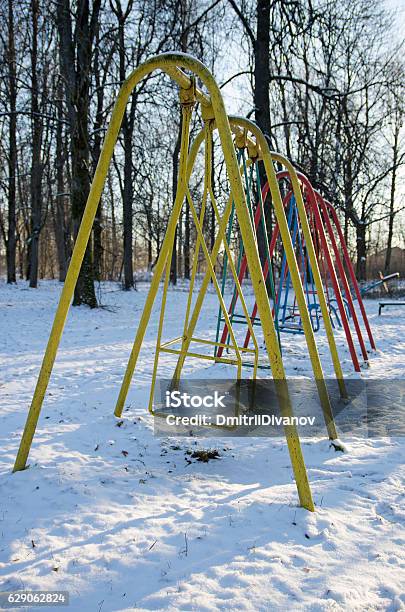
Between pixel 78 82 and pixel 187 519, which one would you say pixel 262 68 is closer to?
pixel 78 82

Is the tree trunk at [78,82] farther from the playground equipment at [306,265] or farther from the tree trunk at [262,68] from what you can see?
the playground equipment at [306,265]

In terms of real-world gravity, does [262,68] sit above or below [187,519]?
above

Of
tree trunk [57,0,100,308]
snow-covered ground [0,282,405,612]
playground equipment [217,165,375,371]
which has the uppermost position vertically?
tree trunk [57,0,100,308]

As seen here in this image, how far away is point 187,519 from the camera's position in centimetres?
214

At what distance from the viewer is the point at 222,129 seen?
2270mm

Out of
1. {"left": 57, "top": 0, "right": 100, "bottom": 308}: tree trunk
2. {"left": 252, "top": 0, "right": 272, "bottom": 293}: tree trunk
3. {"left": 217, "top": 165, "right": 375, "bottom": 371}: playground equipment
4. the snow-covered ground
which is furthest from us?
{"left": 252, "top": 0, "right": 272, "bottom": 293}: tree trunk

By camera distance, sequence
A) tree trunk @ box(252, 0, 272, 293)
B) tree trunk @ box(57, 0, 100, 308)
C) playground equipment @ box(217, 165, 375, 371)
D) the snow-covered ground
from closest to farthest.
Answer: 1. the snow-covered ground
2. playground equipment @ box(217, 165, 375, 371)
3. tree trunk @ box(57, 0, 100, 308)
4. tree trunk @ box(252, 0, 272, 293)

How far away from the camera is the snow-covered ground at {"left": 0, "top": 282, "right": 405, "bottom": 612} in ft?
5.42

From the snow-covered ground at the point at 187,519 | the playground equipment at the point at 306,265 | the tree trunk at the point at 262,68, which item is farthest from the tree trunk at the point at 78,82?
the snow-covered ground at the point at 187,519

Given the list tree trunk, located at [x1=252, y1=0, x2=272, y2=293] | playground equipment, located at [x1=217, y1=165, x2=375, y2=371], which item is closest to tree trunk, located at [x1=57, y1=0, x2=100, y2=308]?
tree trunk, located at [x1=252, y1=0, x2=272, y2=293]

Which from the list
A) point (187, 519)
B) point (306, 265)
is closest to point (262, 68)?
point (306, 265)

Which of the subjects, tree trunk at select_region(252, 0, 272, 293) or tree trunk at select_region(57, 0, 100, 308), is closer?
tree trunk at select_region(57, 0, 100, 308)

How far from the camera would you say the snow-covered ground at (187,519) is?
5.42 feet

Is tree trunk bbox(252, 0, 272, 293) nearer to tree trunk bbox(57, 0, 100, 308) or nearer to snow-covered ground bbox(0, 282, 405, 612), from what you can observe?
tree trunk bbox(57, 0, 100, 308)
